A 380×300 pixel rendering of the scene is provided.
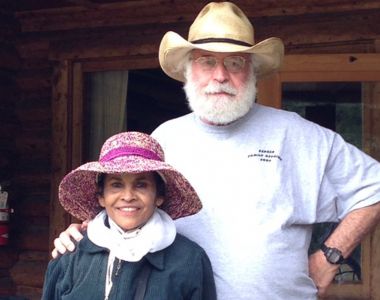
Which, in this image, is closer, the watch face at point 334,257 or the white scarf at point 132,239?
the white scarf at point 132,239

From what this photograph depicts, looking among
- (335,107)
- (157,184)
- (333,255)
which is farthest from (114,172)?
(335,107)

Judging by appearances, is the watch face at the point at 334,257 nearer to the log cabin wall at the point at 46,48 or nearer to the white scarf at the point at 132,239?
the white scarf at the point at 132,239

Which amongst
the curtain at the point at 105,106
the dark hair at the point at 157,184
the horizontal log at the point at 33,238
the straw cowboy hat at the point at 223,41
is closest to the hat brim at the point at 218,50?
the straw cowboy hat at the point at 223,41

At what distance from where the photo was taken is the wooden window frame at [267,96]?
14.3 feet

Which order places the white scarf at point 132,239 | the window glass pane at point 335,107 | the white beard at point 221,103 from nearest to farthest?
1. the white scarf at point 132,239
2. the white beard at point 221,103
3. the window glass pane at point 335,107

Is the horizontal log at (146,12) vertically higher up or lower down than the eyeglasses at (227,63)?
higher up

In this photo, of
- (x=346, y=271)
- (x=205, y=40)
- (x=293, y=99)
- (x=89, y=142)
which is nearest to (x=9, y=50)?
(x=89, y=142)

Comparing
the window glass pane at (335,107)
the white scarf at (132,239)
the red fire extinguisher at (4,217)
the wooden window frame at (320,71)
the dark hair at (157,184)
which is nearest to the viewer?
the white scarf at (132,239)

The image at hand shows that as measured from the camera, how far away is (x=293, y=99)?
4.59 m

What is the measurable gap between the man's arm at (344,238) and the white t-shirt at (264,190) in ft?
0.13

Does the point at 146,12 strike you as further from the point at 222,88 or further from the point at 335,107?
the point at 222,88

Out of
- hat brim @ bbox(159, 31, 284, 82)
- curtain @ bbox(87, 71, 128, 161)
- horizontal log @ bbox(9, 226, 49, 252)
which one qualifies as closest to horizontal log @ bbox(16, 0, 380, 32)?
curtain @ bbox(87, 71, 128, 161)

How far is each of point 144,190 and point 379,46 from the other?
3.03 m

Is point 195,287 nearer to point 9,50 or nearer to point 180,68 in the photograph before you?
point 180,68
